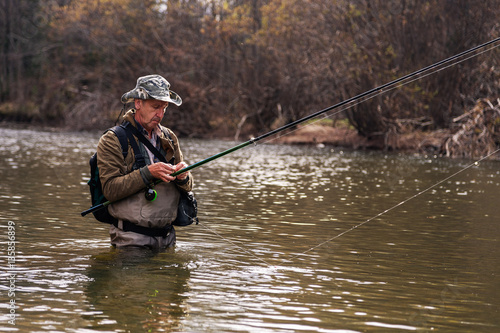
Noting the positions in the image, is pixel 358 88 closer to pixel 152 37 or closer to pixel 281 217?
pixel 152 37

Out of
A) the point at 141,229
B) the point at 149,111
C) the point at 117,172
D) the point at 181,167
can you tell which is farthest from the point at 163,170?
the point at 141,229

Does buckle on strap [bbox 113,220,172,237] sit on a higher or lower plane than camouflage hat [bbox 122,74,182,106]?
lower

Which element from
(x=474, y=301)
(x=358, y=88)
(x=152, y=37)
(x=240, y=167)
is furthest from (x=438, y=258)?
(x=152, y=37)

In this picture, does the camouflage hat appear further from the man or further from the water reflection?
the water reflection

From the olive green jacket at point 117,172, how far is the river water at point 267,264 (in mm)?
626

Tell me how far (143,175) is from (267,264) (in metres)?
1.41

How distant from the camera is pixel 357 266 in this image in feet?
23.0

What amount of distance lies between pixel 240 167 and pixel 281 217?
8.45m

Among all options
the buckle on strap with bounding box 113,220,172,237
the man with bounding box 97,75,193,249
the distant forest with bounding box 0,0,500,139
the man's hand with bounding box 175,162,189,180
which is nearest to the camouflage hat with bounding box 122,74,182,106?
the man with bounding box 97,75,193,249

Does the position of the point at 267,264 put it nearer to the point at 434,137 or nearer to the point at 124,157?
the point at 124,157

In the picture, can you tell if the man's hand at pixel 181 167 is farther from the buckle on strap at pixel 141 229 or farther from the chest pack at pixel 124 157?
the buckle on strap at pixel 141 229

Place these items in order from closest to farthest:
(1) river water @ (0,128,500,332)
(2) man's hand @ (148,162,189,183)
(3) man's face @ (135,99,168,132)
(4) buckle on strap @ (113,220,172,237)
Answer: (1) river water @ (0,128,500,332)
(2) man's hand @ (148,162,189,183)
(3) man's face @ (135,99,168,132)
(4) buckle on strap @ (113,220,172,237)

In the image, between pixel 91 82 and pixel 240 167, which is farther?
pixel 91 82

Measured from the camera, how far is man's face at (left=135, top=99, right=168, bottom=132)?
644 cm
